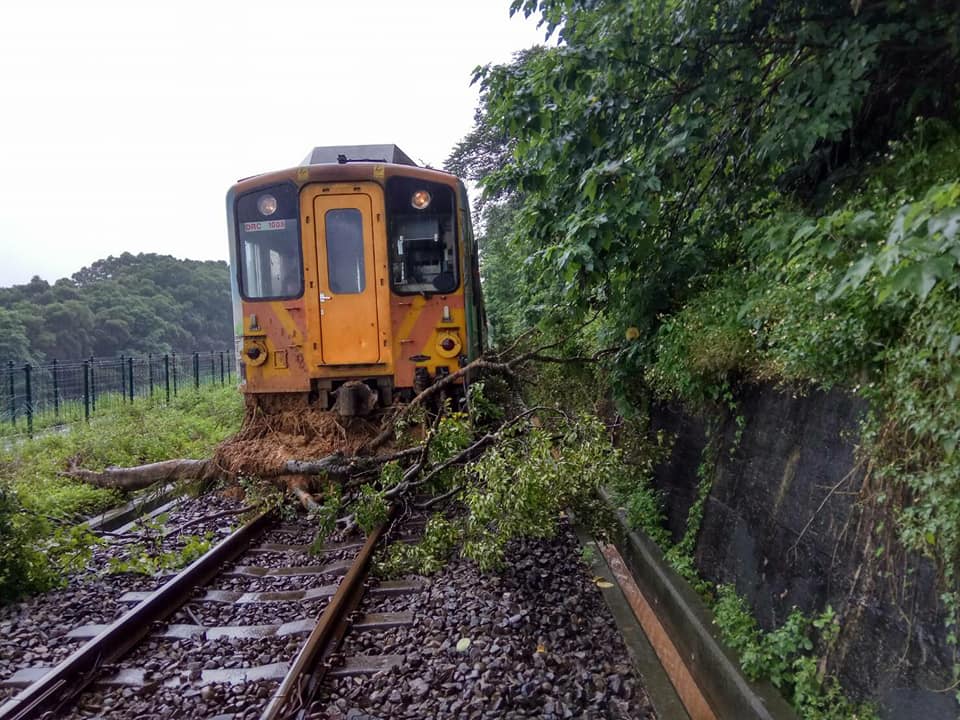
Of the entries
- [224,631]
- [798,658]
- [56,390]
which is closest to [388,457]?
[224,631]

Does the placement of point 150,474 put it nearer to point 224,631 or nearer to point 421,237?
point 224,631

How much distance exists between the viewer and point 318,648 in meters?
3.37

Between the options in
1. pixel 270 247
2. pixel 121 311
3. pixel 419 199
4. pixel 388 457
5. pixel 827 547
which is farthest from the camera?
pixel 121 311

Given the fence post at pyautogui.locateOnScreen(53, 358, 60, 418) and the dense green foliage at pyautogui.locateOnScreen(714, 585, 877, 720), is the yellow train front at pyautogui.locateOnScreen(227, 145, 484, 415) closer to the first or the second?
the dense green foliage at pyautogui.locateOnScreen(714, 585, 877, 720)

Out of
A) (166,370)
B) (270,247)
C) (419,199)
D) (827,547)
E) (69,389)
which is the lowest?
(827,547)

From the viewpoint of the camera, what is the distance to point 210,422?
1193 cm

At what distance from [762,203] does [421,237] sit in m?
3.71

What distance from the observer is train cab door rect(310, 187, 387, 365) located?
6598 mm

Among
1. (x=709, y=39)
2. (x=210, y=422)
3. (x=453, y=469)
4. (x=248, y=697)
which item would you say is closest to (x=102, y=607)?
(x=248, y=697)

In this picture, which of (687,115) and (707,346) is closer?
(707,346)

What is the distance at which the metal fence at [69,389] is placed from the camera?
12.9 metres

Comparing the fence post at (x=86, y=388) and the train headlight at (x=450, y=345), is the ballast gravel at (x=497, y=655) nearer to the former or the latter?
the train headlight at (x=450, y=345)

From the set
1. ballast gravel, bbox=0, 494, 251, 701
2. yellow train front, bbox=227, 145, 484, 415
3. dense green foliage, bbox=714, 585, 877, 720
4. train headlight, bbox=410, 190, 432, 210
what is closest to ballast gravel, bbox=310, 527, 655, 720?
dense green foliage, bbox=714, 585, 877, 720

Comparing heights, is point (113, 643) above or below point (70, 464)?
below
